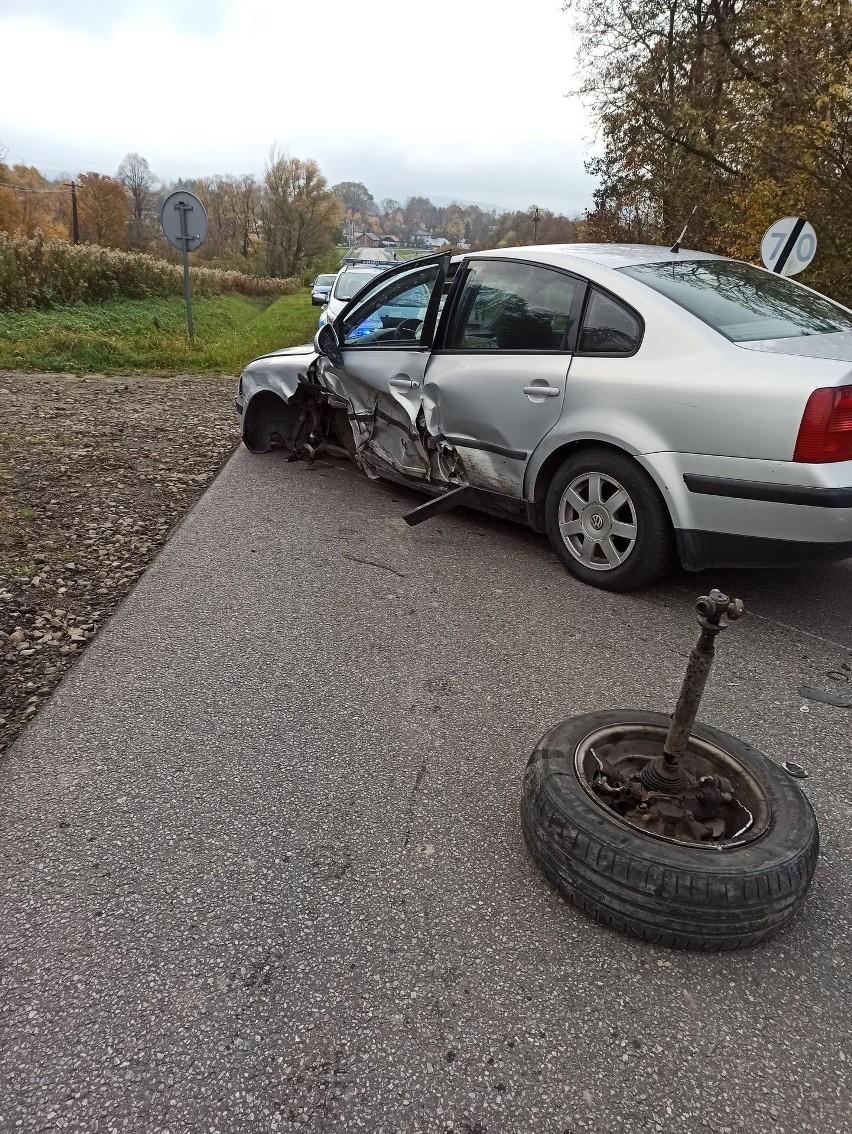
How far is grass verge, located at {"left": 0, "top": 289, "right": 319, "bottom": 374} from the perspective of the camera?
11.8 metres

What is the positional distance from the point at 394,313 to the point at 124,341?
999 centimetres

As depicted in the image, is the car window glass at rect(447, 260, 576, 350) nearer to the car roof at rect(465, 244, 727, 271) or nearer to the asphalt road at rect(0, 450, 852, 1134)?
the car roof at rect(465, 244, 727, 271)

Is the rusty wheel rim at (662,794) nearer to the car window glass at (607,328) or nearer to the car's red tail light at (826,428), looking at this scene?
the car's red tail light at (826,428)

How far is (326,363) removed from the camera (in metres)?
5.65

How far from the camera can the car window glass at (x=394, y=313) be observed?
201 inches

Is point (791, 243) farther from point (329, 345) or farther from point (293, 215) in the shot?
point (293, 215)

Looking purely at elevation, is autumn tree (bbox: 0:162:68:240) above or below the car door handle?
above

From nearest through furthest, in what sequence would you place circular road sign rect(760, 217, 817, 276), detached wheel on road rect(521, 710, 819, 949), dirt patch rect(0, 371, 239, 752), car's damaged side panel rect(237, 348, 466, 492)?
detached wheel on road rect(521, 710, 819, 949), dirt patch rect(0, 371, 239, 752), car's damaged side panel rect(237, 348, 466, 492), circular road sign rect(760, 217, 817, 276)

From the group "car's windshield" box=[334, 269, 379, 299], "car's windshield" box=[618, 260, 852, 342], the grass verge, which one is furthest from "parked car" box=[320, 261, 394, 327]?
"car's windshield" box=[618, 260, 852, 342]

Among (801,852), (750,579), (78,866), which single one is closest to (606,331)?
(750,579)

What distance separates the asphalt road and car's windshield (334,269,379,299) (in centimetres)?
1329

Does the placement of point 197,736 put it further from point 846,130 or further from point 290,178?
point 290,178

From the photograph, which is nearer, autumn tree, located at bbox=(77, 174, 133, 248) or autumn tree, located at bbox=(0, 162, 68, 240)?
autumn tree, located at bbox=(0, 162, 68, 240)

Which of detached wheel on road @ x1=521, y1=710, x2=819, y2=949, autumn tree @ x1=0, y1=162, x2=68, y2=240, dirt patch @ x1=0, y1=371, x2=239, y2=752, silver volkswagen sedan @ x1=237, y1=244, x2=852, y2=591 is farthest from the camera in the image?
autumn tree @ x1=0, y1=162, x2=68, y2=240
